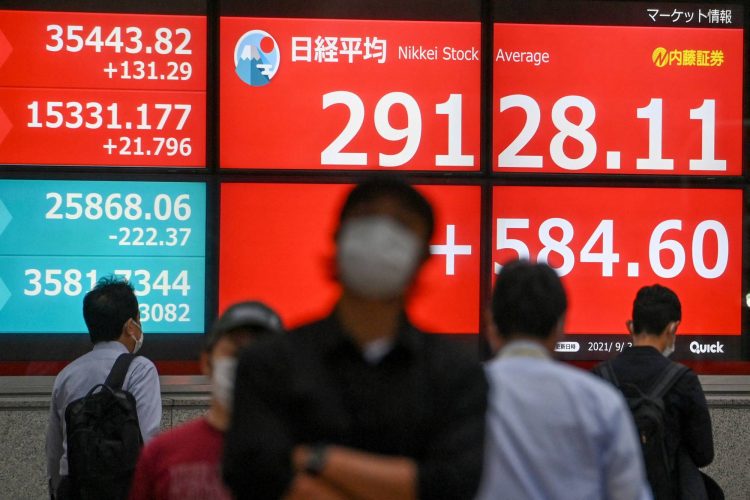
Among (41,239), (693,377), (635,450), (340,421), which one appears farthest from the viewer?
(41,239)

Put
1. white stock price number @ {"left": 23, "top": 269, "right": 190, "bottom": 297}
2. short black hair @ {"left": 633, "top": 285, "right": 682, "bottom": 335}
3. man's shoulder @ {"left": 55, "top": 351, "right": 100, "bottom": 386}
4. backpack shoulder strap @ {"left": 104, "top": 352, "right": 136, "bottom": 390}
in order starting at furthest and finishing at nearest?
white stock price number @ {"left": 23, "top": 269, "right": 190, "bottom": 297} → man's shoulder @ {"left": 55, "top": 351, "right": 100, "bottom": 386} → backpack shoulder strap @ {"left": 104, "top": 352, "right": 136, "bottom": 390} → short black hair @ {"left": 633, "top": 285, "right": 682, "bottom": 335}

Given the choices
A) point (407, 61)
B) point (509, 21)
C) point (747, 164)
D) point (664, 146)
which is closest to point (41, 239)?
point (407, 61)

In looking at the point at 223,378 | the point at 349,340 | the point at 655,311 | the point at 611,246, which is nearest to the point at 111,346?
the point at 655,311

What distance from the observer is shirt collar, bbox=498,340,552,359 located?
8.95ft

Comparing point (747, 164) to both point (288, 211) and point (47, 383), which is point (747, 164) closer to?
point (288, 211)

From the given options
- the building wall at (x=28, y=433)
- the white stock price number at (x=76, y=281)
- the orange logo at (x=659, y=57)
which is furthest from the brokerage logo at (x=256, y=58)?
the orange logo at (x=659, y=57)

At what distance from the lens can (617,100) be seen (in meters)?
7.53

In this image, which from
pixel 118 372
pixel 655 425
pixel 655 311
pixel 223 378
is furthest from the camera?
pixel 118 372

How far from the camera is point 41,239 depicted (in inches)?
282

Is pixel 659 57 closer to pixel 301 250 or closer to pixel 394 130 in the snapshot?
pixel 394 130

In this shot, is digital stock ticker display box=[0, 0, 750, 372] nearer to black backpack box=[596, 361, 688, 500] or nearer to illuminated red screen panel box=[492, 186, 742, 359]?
illuminated red screen panel box=[492, 186, 742, 359]

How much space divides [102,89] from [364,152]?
166cm

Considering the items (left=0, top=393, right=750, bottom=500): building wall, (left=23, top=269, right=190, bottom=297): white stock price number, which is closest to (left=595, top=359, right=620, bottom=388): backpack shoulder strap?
(left=0, top=393, right=750, bottom=500): building wall

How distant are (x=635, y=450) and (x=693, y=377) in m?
1.98
